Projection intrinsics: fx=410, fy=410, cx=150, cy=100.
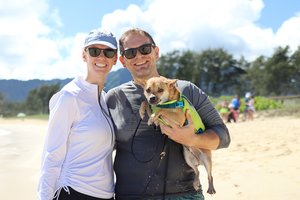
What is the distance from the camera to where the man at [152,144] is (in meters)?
3.08

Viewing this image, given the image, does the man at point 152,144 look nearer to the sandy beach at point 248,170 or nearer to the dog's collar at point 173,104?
the dog's collar at point 173,104

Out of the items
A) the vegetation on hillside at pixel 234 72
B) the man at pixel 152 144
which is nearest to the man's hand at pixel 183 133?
the man at pixel 152 144

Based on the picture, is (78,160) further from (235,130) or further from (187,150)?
(235,130)

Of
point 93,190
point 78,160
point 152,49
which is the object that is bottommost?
point 93,190

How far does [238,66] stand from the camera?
61.6 metres

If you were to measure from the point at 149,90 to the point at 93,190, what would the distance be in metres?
0.90

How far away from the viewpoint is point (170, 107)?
11.0 feet

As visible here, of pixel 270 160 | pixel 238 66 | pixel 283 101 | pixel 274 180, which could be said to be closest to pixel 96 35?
pixel 274 180

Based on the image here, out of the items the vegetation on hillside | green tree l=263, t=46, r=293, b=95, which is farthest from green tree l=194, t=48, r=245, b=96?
green tree l=263, t=46, r=293, b=95

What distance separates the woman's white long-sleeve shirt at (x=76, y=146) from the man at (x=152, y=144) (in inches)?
5.4

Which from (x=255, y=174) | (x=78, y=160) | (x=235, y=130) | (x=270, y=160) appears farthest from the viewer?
(x=235, y=130)

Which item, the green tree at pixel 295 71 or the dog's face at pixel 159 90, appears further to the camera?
the green tree at pixel 295 71

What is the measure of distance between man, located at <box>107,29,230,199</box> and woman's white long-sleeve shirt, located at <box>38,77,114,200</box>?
0.45ft

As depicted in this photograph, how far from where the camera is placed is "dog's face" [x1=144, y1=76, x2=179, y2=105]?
Result: 3.29m
